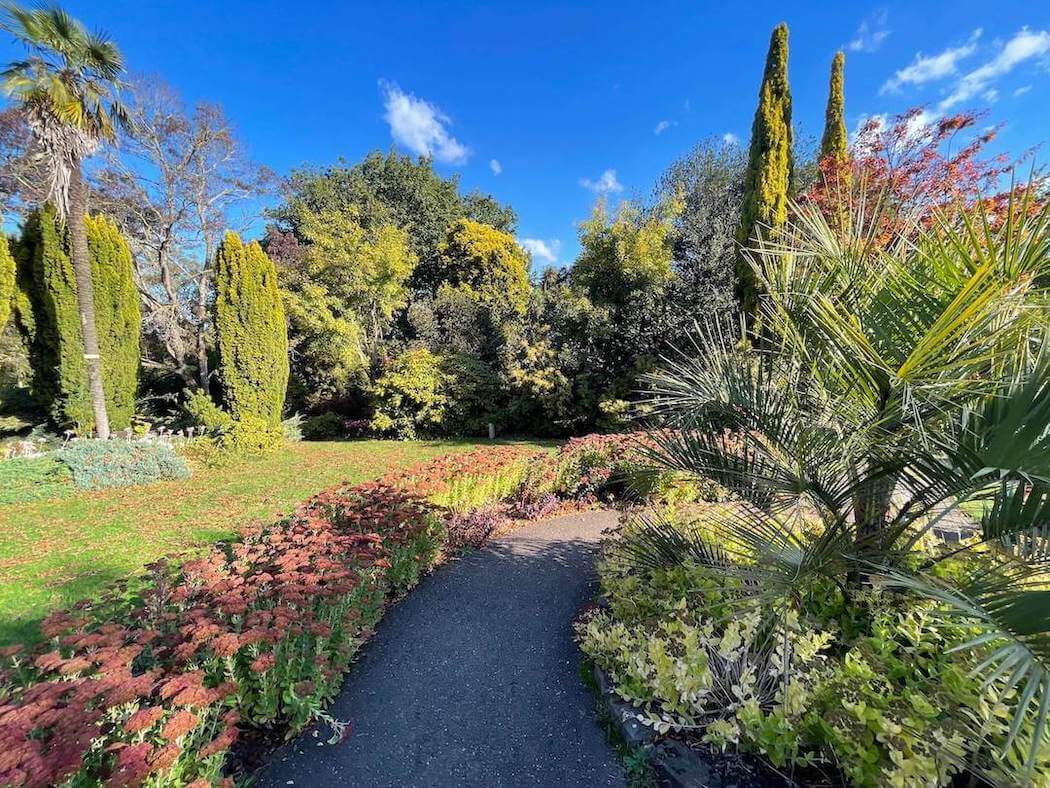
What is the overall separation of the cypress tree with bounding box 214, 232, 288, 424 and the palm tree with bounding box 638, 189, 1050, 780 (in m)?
11.2

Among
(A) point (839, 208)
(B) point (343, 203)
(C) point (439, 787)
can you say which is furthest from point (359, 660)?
(B) point (343, 203)

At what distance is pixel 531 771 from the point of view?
2.21m

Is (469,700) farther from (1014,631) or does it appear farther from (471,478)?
(471,478)

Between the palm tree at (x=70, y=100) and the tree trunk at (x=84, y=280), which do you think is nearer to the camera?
the palm tree at (x=70, y=100)

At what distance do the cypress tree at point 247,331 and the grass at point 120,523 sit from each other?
2.06 metres

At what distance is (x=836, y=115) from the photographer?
9773 millimetres

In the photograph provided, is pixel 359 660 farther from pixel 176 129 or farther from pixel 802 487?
pixel 176 129

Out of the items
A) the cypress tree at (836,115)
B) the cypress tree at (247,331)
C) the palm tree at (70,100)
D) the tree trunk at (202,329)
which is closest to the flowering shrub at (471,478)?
the palm tree at (70,100)

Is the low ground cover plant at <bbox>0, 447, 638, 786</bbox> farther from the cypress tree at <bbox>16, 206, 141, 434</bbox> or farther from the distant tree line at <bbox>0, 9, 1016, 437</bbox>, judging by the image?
the cypress tree at <bbox>16, 206, 141, 434</bbox>

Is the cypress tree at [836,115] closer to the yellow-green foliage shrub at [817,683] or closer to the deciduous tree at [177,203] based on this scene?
the yellow-green foliage shrub at [817,683]

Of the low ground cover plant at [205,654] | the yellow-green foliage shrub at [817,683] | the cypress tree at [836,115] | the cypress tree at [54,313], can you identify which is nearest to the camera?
the low ground cover plant at [205,654]

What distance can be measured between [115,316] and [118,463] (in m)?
4.76

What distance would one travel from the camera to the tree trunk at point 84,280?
25.6 feet

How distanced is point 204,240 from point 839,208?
17.4m
